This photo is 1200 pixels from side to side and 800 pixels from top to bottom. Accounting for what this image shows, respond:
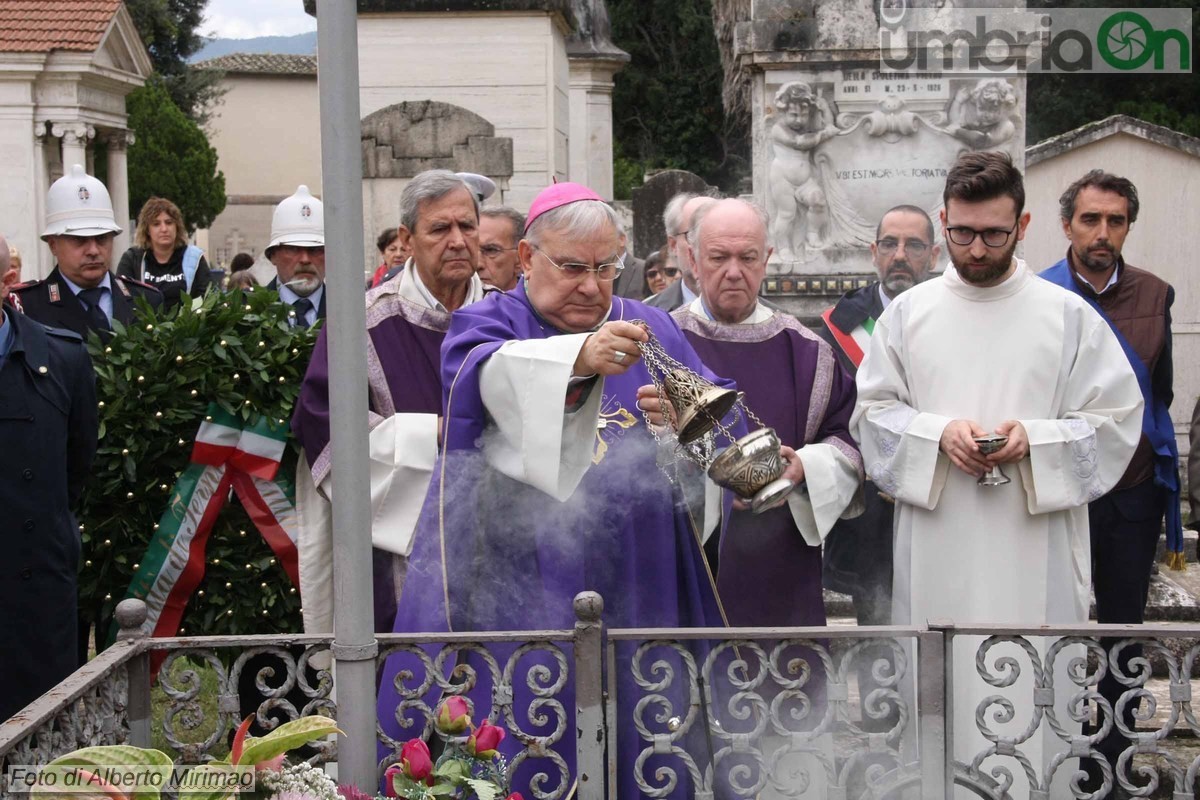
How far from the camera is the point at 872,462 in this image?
4.68 meters

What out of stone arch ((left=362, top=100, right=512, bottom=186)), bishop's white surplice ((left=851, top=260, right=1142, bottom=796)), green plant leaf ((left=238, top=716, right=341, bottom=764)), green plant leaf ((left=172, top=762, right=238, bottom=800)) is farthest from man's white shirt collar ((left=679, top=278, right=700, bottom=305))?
green plant leaf ((left=172, top=762, right=238, bottom=800))

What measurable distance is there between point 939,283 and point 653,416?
1.48 m

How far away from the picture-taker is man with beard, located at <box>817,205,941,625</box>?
5.64 meters

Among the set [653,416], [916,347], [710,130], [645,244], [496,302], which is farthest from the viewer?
[710,130]

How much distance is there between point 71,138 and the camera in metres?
24.4

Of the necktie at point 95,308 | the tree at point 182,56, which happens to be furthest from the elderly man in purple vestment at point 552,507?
the tree at point 182,56

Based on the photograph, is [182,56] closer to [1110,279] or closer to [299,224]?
[299,224]

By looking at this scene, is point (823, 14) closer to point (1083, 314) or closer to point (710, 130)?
point (1083, 314)

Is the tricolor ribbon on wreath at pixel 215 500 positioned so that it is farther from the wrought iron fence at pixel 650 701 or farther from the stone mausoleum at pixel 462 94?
the stone mausoleum at pixel 462 94

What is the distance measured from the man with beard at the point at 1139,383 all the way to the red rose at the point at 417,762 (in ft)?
10.3

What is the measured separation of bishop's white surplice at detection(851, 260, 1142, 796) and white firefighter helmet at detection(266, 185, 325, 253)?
2960 mm

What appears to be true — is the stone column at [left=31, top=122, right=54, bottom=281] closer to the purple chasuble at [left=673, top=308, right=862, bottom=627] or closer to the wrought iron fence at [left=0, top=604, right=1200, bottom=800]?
the purple chasuble at [left=673, top=308, right=862, bottom=627]

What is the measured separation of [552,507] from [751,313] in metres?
1.43

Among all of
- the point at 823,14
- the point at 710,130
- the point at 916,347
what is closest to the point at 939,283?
the point at 916,347
